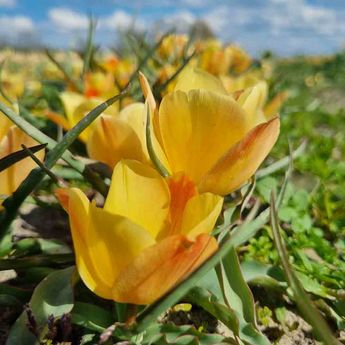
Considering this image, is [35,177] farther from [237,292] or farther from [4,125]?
[237,292]

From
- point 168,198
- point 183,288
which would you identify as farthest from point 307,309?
point 168,198

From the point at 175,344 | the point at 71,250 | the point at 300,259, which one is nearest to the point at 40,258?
the point at 71,250

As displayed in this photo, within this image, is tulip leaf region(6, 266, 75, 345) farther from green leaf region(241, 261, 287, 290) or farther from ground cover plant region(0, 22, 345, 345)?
green leaf region(241, 261, 287, 290)

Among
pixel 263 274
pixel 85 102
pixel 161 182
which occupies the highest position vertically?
pixel 161 182

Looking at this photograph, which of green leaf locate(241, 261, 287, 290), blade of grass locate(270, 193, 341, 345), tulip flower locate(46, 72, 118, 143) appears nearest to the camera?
blade of grass locate(270, 193, 341, 345)

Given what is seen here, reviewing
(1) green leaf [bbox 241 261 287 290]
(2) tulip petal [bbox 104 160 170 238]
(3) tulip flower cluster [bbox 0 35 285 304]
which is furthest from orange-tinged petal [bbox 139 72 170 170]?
(1) green leaf [bbox 241 261 287 290]

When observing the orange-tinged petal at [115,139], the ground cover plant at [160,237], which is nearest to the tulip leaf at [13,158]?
the ground cover plant at [160,237]

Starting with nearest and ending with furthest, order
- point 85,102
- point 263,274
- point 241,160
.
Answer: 1. point 241,160
2. point 263,274
3. point 85,102
